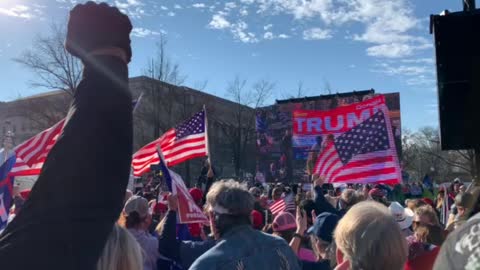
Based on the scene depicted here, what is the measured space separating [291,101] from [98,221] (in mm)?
40103

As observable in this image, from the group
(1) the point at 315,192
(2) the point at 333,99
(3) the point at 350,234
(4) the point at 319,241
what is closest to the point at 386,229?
(3) the point at 350,234

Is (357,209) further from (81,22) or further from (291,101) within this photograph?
(291,101)

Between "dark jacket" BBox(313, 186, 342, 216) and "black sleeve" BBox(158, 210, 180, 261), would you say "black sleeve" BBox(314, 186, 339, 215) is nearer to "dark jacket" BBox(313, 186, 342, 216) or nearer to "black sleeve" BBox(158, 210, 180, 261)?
"dark jacket" BBox(313, 186, 342, 216)

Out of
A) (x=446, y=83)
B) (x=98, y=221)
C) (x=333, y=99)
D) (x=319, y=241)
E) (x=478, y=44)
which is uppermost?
(x=333, y=99)

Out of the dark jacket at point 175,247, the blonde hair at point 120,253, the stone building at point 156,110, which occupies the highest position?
the stone building at point 156,110

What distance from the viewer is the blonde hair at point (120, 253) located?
8.11ft

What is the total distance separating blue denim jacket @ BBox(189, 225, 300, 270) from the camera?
2918 mm

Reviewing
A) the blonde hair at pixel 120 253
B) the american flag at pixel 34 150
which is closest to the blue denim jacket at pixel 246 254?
the blonde hair at pixel 120 253

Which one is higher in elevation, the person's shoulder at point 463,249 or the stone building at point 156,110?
the stone building at point 156,110

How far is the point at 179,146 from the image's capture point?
9539 mm

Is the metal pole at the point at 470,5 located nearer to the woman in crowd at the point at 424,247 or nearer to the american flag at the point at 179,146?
the woman in crowd at the point at 424,247

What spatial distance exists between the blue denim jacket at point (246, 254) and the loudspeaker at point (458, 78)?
240cm

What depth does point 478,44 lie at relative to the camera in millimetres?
4785

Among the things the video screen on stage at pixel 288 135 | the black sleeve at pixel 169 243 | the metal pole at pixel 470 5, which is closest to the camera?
the black sleeve at pixel 169 243
